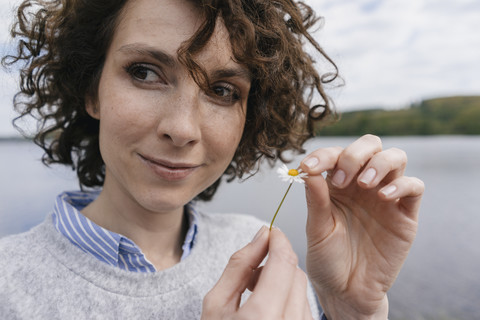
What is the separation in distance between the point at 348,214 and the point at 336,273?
301 mm

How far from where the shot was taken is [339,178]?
1.54m

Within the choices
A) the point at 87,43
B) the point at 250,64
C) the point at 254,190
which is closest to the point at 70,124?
the point at 87,43

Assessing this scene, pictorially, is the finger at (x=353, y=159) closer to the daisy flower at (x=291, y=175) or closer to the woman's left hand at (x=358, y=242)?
the woman's left hand at (x=358, y=242)

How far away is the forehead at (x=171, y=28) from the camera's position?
171 centimetres

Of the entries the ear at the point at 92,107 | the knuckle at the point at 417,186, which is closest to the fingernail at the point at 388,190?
the knuckle at the point at 417,186

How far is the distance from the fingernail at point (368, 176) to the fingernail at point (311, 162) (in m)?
0.21

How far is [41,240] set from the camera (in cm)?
188

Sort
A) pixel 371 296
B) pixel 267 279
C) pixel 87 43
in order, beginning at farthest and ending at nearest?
pixel 87 43, pixel 371 296, pixel 267 279

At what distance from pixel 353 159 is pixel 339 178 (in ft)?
0.33

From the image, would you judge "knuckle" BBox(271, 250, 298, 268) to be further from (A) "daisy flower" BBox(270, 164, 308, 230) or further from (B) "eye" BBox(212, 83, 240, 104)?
(B) "eye" BBox(212, 83, 240, 104)

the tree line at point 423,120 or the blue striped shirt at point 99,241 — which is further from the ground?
the blue striped shirt at point 99,241

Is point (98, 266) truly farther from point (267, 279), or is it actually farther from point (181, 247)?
point (267, 279)

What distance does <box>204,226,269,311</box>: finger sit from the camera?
1.32 m

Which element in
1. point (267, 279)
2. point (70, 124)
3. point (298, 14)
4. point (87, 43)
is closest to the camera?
point (267, 279)
